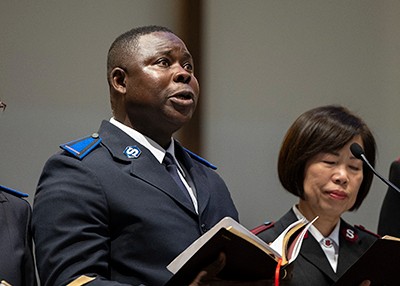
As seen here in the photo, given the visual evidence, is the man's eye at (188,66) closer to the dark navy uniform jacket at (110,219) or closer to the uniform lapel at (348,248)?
the dark navy uniform jacket at (110,219)

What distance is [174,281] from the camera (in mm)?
1761

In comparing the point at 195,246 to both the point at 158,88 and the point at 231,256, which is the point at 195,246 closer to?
the point at 231,256

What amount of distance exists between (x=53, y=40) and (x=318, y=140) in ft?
3.63

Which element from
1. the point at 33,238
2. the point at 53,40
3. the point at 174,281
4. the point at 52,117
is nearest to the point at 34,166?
the point at 52,117

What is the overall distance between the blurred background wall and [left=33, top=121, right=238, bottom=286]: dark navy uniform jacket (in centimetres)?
106

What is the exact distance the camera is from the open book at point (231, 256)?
5.56ft

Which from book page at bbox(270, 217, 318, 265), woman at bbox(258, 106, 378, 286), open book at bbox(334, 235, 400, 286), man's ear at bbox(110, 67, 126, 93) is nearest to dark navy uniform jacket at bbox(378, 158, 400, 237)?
woman at bbox(258, 106, 378, 286)

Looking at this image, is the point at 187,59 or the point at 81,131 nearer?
the point at 187,59

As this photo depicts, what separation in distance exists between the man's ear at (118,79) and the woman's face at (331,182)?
63cm

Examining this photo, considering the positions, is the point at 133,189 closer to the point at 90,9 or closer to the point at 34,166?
the point at 34,166

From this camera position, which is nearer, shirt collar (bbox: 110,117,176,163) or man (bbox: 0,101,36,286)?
man (bbox: 0,101,36,286)

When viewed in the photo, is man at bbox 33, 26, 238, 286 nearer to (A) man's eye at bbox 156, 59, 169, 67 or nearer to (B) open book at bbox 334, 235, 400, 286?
(A) man's eye at bbox 156, 59, 169, 67

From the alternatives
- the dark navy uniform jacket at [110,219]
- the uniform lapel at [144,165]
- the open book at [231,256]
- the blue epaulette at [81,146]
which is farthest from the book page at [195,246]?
the blue epaulette at [81,146]

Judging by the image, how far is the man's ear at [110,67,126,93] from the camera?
207cm
